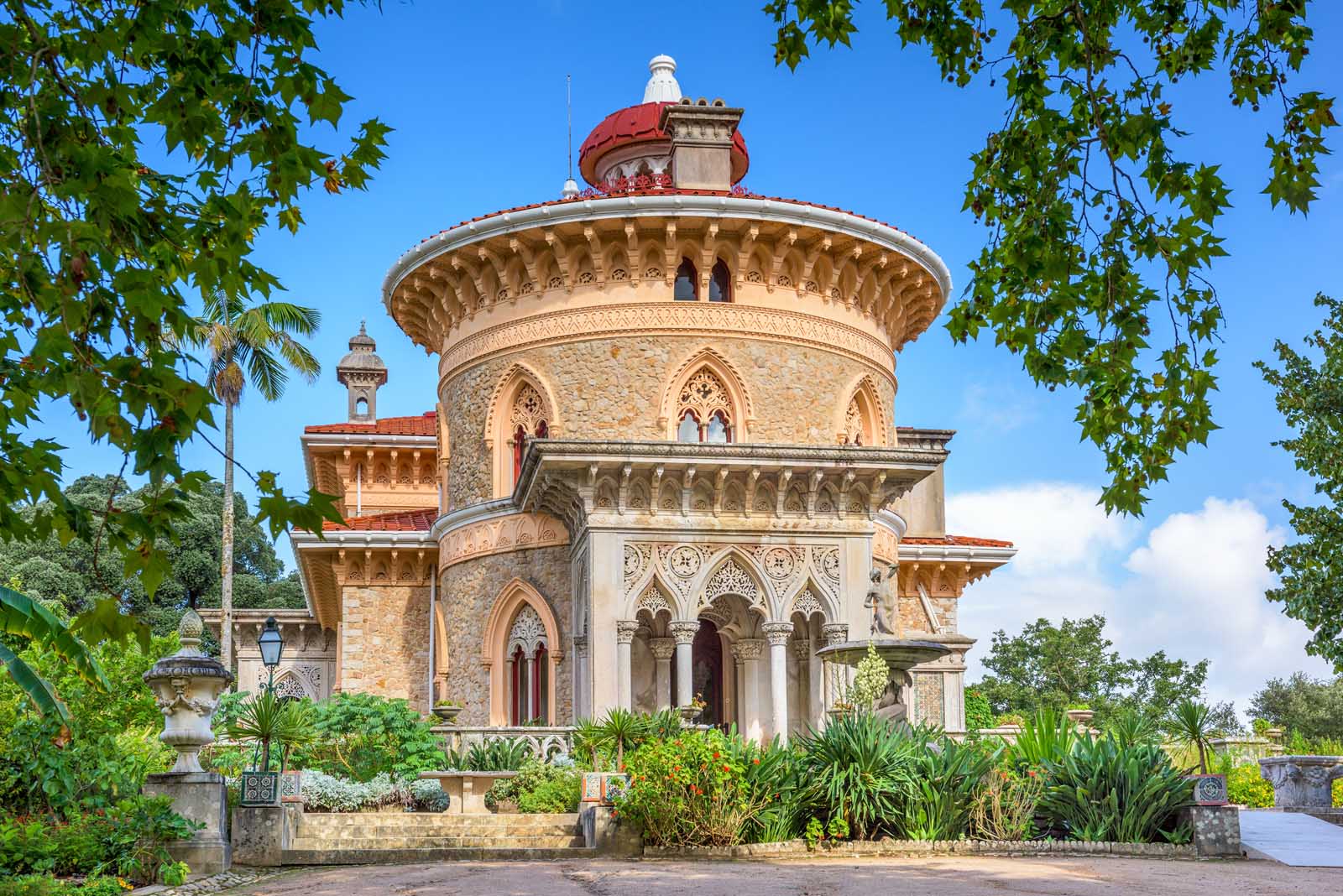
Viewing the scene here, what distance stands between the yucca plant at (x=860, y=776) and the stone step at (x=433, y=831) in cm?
298

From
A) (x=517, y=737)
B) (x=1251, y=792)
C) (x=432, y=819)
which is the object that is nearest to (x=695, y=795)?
(x=432, y=819)

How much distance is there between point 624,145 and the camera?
28219 millimetres

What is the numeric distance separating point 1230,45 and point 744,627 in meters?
14.6

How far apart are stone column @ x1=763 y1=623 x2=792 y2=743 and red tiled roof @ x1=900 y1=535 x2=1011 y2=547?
8578mm

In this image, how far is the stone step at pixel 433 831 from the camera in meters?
15.3

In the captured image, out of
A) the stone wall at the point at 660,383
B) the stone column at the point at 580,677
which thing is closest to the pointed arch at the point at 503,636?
the stone column at the point at 580,677

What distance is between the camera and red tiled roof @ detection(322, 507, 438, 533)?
84.9ft

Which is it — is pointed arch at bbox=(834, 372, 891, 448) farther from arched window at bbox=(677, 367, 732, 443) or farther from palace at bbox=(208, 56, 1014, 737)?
arched window at bbox=(677, 367, 732, 443)

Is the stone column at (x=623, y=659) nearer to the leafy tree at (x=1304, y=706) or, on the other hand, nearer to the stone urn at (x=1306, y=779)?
the stone urn at (x=1306, y=779)

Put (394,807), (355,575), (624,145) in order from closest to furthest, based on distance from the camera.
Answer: (394,807) < (355,575) < (624,145)

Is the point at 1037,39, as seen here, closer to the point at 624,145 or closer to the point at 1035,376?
the point at 1035,376

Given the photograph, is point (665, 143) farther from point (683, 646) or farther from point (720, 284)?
point (683, 646)

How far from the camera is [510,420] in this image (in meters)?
24.0

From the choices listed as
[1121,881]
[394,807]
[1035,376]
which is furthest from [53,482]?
[394,807]
